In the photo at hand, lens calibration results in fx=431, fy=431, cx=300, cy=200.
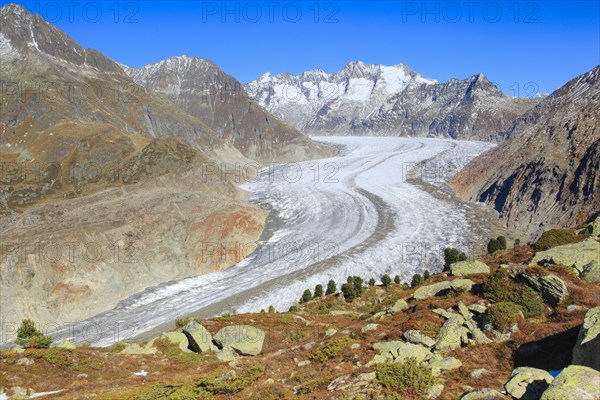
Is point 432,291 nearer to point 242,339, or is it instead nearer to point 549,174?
point 242,339

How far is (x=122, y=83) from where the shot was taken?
434 ft

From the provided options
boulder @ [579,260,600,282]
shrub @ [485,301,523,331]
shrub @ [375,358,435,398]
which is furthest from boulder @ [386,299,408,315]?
shrub @ [375,358,435,398]

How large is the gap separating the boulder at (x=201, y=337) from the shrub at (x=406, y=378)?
1105cm

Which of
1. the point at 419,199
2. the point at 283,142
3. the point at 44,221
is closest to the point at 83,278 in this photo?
the point at 44,221

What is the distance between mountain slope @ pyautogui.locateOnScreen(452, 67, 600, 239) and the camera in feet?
189

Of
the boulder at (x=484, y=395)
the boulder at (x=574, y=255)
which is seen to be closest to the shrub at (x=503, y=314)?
the boulder at (x=484, y=395)

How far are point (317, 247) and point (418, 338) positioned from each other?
4102 cm

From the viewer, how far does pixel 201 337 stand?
854 inches

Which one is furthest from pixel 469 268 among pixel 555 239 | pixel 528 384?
pixel 528 384

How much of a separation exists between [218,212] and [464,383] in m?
54.1

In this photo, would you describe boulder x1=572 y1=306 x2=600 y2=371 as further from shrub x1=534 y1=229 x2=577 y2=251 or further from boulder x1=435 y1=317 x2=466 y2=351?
shrub x1=534 y1=229 x2=577 y2=251

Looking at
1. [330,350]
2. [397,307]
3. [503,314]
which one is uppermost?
[503,314]

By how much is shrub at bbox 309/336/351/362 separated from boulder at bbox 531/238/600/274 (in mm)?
11558

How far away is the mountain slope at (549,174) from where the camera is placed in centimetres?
5766
